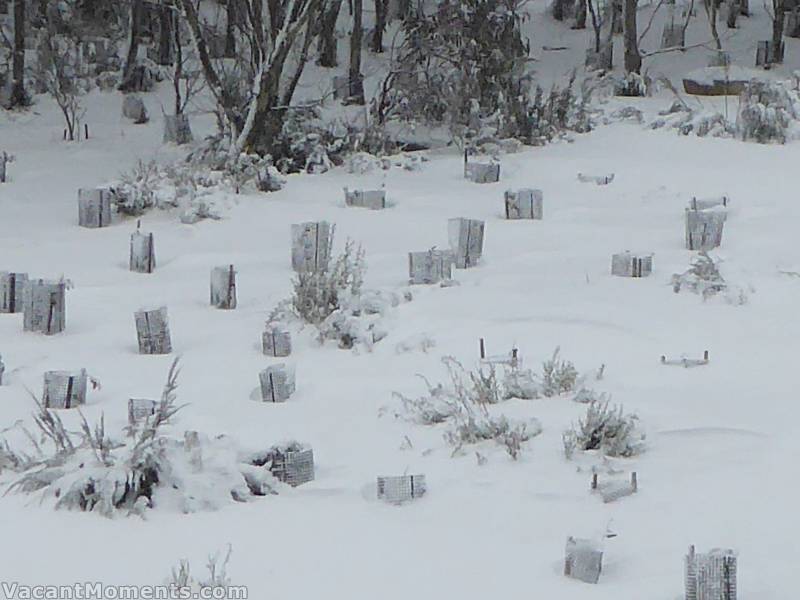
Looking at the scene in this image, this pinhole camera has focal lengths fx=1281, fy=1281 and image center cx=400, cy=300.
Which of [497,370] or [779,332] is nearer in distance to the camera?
[497,370]

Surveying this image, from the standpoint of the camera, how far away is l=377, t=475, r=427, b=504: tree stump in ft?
12.8

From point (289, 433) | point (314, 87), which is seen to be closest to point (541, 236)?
point (289, 433)

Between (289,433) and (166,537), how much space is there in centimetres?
100

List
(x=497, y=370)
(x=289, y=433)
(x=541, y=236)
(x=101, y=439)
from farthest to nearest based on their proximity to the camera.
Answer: (x=541, y=236), (x=497, y=370), (x=289, y=433), (x=101, y=439)

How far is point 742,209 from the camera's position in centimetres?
793

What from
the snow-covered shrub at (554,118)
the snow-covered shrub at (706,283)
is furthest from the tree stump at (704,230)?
the snow-covered shrub at (554,118)

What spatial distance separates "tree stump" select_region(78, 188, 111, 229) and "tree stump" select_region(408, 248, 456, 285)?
2672mm

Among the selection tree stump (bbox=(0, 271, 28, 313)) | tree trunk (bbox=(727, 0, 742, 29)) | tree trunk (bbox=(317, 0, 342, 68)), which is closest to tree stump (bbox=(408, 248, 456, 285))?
tree stump (bbox=(0, 271, 28, 313))

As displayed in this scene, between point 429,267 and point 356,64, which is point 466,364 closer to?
point 429,267

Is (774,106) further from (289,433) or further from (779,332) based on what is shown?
(289,433)

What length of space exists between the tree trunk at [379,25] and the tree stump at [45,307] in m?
9.85

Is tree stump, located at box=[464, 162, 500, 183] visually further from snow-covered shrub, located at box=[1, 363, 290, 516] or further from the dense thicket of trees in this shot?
snow-covered shrub, located at box=[1, 363, 290, 516]

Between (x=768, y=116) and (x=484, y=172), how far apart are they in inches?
92.4

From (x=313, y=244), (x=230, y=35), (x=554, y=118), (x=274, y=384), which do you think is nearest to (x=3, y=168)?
(x=313, y=244)
